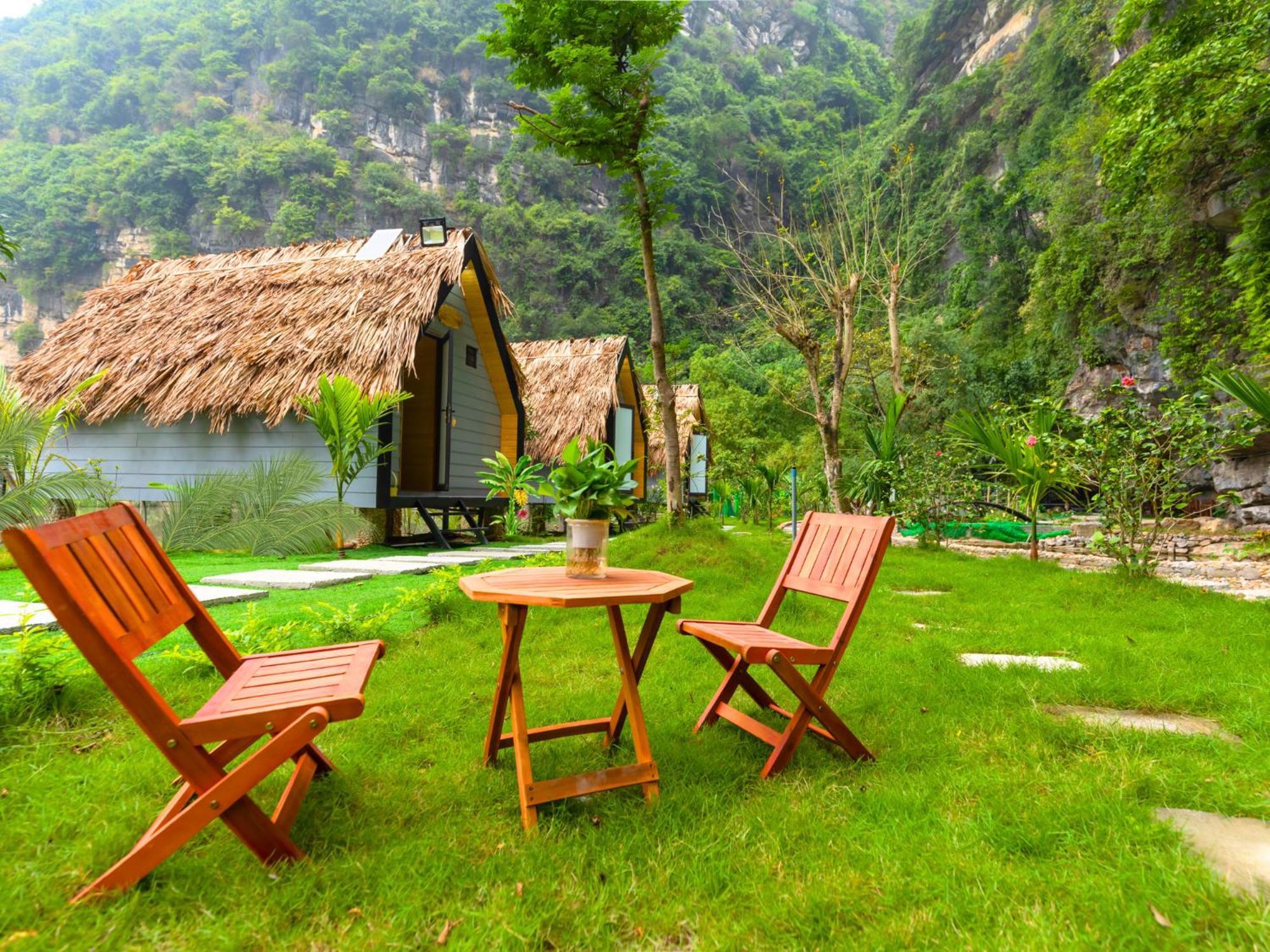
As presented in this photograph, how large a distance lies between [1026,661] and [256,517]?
22.1 feet

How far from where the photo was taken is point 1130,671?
9.43 feet

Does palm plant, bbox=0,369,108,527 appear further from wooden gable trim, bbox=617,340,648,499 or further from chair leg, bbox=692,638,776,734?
wooden gable trim, bbox=617,340,648,499

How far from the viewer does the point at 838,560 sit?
2.34m

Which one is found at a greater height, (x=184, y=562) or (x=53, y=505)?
(x=53, y=505)

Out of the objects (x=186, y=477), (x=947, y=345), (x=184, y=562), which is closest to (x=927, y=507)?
(x=184, y=562)

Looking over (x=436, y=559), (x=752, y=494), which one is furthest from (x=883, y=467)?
(x=752, y=494)

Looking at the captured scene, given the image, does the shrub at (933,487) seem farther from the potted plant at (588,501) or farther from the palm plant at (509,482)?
the potted plant at (588,501)

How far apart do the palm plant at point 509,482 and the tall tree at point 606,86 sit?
4.16 meters

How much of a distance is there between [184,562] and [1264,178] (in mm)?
14245

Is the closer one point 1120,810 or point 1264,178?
point 1120,810

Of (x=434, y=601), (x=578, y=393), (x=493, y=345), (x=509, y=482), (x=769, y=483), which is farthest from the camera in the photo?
(x=578, y=393)

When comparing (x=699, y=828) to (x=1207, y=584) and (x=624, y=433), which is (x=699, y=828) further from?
(x=624, y=433)

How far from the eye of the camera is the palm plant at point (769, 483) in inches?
478

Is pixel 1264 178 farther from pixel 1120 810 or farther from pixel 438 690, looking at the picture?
pixel 438 690
